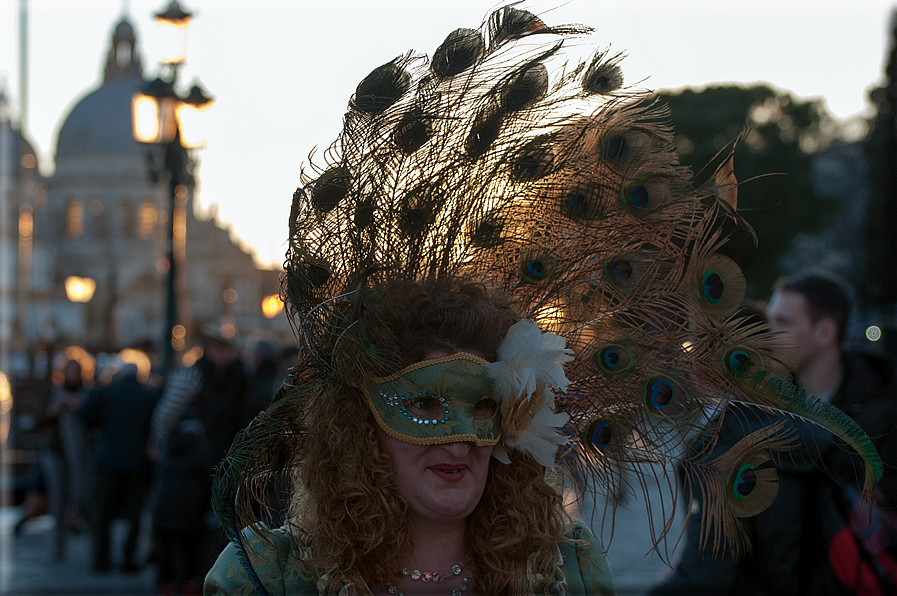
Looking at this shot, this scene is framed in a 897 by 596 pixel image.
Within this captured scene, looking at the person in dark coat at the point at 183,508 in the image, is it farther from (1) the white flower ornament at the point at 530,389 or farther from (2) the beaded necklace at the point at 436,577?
(1) the white flower ornament at the point at 530,389

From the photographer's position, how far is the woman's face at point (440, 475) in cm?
217

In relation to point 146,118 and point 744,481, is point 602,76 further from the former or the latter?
point 146,118

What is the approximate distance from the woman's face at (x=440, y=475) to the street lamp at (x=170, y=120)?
7609mm

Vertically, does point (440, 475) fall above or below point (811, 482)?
above

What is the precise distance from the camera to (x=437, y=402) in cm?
220

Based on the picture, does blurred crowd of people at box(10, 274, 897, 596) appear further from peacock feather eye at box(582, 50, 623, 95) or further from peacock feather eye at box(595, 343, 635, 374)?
peacock feather eye at box(582, 50, 623, 95)

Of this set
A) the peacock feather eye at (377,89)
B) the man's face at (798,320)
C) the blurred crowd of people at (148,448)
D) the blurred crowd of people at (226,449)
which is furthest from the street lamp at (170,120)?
the peacock feather eye at (377,89)

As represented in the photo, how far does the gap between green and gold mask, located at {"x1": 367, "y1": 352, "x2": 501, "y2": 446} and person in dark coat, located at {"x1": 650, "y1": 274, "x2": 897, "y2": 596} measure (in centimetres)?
65

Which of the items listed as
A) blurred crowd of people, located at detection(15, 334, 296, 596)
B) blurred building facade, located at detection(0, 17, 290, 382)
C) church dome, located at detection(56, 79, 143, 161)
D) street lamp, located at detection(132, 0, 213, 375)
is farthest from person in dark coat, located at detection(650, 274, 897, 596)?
church dome, located at detection(56, 79, 143, 161)

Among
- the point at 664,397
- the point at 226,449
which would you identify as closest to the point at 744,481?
the point at 664,397

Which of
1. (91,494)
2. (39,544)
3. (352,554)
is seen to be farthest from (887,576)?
(39,544)

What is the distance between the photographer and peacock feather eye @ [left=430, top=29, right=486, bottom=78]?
88.7 inches

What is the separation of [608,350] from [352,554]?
79 centimetres

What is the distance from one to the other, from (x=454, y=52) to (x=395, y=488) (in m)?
1.02
